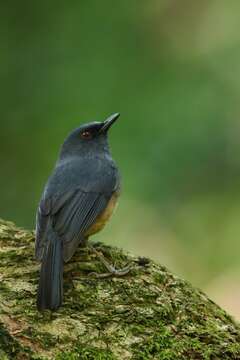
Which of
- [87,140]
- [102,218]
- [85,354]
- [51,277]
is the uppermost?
[87,140]

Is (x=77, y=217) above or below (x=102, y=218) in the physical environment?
below

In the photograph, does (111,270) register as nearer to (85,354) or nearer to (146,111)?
(85,354)

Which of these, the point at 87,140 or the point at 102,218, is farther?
the point at 87,140

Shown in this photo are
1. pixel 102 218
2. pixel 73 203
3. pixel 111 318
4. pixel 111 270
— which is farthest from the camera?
pixel 102 218

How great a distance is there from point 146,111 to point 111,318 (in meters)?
3.46

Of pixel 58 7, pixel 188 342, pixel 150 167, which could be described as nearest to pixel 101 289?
pixel 188 342

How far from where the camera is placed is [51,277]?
4172 millimetres

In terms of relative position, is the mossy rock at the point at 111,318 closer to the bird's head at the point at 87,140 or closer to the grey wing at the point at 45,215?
the grey wing at the point at 45,215

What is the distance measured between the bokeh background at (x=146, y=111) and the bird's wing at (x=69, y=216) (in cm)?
190

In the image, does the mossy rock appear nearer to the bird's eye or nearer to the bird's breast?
the bird's breast

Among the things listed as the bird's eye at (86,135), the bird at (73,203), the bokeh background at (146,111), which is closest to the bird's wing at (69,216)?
the bird at (73,203)

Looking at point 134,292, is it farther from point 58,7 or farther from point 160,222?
point 58,7

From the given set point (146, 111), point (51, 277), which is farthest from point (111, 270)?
point (146, 111)

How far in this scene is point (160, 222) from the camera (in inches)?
311
